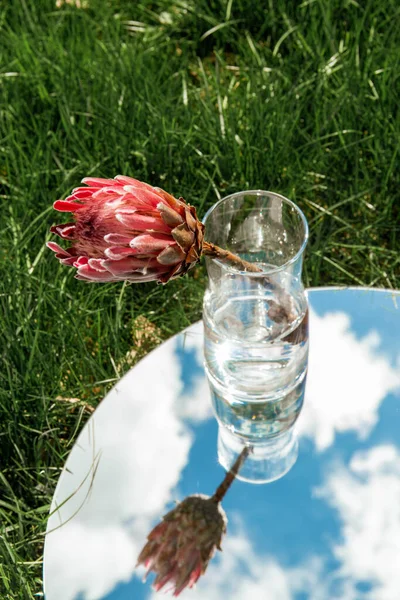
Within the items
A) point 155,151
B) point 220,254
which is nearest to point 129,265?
point 220,254

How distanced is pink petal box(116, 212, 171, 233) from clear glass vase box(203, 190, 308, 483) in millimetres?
197

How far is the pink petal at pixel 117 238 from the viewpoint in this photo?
2.19 ft

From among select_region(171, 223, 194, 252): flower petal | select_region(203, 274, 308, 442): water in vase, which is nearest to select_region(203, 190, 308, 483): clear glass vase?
select_region(203, 274, 308, 442): water in vase

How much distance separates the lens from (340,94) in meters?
1.68

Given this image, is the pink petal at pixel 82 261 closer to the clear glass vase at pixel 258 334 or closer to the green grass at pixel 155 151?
the clear glass vase at pixel 258 334

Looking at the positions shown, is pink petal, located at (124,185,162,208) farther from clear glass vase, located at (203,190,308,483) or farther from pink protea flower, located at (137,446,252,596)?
pink protea flower, located at (137,446,252,596)

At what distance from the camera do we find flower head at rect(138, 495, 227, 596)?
3.00 feet

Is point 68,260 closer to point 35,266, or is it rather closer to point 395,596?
point 395,596

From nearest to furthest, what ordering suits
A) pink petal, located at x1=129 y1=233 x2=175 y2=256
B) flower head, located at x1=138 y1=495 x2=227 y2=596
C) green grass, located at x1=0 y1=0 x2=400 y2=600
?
pink petal, located at x1=129 y1=233 x2=175 y2=256 < flower head, located at x1=138 y1=495 x2=227 y2=596 < green grass, located at x1=0 y1=0 x2=400 y2=600

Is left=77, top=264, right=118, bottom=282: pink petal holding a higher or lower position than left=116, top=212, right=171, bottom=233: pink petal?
lower

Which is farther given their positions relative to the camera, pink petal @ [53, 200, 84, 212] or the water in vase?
the water in vase

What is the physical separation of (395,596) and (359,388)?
29 centimetres

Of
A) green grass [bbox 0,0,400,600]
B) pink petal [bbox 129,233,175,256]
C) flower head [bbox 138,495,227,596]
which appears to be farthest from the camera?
green grass [bbox 0,0,400,600]

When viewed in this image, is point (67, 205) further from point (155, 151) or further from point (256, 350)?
point (155, 151)
